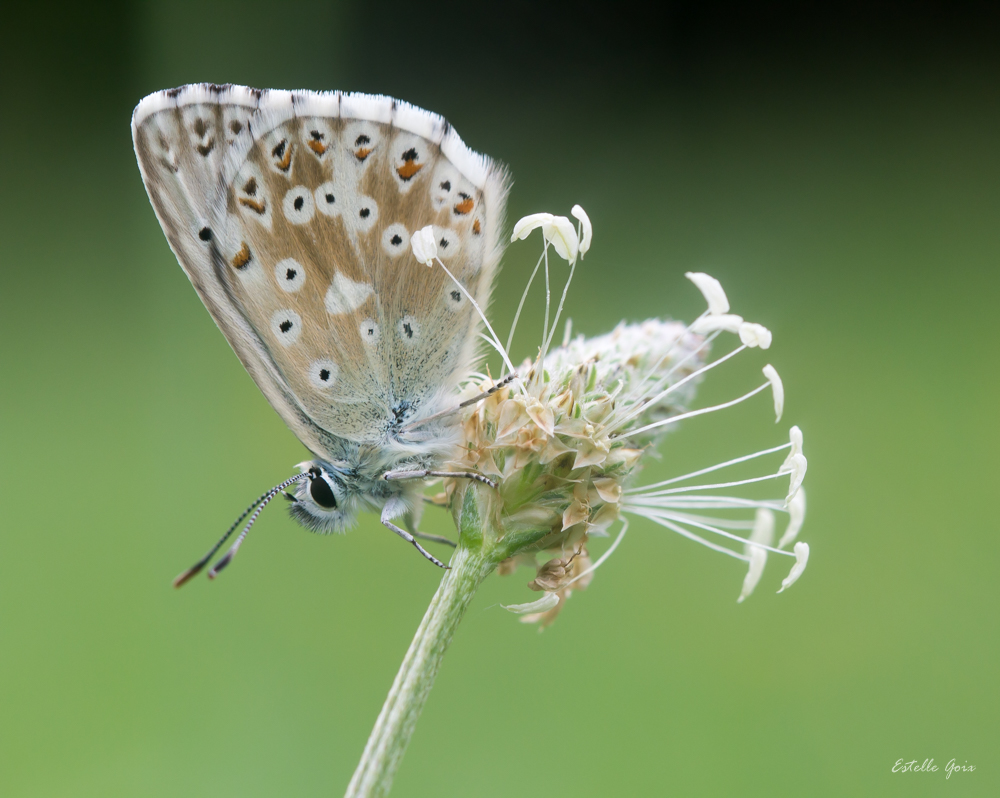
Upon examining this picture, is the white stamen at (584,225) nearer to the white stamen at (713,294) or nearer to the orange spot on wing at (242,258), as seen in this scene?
the white stamen at (713,294)

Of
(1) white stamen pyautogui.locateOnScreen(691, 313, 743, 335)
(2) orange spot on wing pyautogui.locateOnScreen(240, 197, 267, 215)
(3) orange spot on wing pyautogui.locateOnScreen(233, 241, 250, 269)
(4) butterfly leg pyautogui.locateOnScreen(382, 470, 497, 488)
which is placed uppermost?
(1) white stamen pyautogui.locateOnScreen(691, 313, 743, 335)

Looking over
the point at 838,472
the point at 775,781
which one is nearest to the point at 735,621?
the point at 775,781

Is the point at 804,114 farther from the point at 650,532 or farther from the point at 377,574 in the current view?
the point at 377,574

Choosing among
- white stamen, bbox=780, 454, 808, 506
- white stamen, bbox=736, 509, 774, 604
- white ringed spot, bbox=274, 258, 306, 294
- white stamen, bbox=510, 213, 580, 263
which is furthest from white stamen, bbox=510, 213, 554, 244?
white stamen, bbox=736, 509, 774, 604

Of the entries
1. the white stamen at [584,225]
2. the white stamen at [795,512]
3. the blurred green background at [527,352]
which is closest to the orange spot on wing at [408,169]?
the white stamen at [584,225]

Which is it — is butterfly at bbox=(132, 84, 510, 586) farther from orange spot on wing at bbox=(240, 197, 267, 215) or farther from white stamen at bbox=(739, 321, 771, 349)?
white stamen at bbox=(739, 321, 771, 349)
